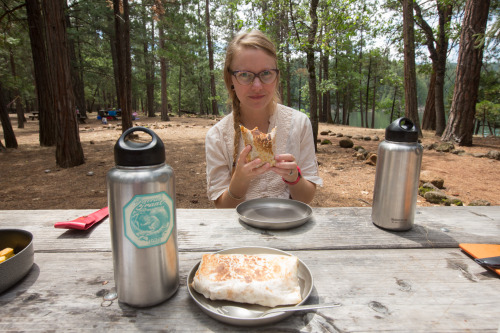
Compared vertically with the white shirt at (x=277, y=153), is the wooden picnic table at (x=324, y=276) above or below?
below

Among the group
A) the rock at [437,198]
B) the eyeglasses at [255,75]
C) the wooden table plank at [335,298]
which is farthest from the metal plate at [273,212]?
the rock at [437,198]

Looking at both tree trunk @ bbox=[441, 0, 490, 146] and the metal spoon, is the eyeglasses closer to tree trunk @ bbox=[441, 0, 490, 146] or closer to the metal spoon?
the metal spoon

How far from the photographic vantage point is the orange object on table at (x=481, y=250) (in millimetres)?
1184

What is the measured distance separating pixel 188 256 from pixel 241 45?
160 centimetres

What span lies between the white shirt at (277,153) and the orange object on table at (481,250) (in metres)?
1.09

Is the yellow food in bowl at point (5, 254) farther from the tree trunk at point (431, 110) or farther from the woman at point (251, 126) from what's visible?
the tree trunk at point (431, 110)

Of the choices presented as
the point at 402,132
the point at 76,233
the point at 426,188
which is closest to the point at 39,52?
the point at 76,233

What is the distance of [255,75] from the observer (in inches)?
79.7

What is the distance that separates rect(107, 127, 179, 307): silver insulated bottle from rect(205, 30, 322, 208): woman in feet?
2.93

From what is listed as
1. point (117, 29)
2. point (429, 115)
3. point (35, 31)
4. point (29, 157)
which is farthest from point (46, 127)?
point (429, 115)

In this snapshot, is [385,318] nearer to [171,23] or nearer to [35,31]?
[35,31]

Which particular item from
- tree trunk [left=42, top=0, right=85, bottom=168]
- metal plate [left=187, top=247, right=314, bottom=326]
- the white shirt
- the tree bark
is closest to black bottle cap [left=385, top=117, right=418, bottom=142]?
metal plate [left=187, top=247, right=314, bottom=326]

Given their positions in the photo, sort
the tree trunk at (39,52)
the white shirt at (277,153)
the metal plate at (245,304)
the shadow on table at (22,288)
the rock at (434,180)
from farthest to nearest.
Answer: the tree trunk at (39,52), the rock at (434,180), the white shirt at (277,153), the shadow on table at (22,288), the metal plate at (245,304)

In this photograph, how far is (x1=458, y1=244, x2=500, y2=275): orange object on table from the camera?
118 cm
